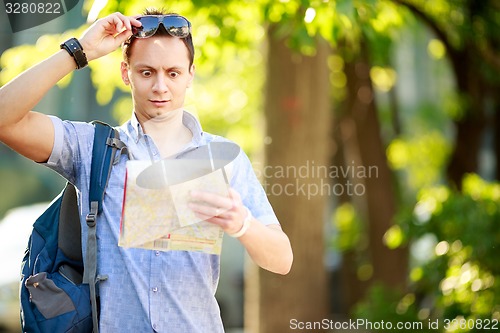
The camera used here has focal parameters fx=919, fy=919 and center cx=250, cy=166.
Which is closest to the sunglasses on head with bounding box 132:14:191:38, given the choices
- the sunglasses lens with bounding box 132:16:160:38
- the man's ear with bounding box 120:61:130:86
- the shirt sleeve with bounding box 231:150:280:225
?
the sunglasses lens with bounding box 132:16:160:38

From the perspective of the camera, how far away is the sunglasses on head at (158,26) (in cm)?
288

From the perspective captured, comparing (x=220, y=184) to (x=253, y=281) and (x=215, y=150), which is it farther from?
(x=253, y=281)

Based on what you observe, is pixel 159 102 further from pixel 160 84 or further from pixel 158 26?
pixel 158 26

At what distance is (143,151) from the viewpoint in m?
2.87

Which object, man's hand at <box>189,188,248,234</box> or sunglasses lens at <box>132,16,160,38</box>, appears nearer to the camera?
man's hand at <box>189,188,248,234</box>

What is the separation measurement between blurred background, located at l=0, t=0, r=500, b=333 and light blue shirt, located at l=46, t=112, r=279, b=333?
0.47 meters

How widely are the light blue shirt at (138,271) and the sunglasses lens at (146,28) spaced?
349 mm

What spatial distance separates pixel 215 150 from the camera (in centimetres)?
266

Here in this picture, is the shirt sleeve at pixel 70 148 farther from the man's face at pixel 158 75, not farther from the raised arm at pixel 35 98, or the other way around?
the man's face at pixel 158 75

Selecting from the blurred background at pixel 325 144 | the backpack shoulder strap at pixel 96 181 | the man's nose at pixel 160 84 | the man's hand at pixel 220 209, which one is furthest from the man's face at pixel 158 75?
the man's hand at pixel 220 209

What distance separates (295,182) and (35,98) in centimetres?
458

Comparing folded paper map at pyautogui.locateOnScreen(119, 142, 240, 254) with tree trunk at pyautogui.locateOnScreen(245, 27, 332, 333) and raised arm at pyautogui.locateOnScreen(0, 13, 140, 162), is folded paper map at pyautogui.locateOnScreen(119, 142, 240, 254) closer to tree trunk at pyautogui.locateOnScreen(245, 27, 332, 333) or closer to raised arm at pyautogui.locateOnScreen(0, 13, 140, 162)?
raised arm at pyautogui.locateOnScreen(0, 13, 140, 162)

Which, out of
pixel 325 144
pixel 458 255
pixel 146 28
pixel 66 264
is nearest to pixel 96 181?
pixel 66 264

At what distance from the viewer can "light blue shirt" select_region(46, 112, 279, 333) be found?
9.01ft
